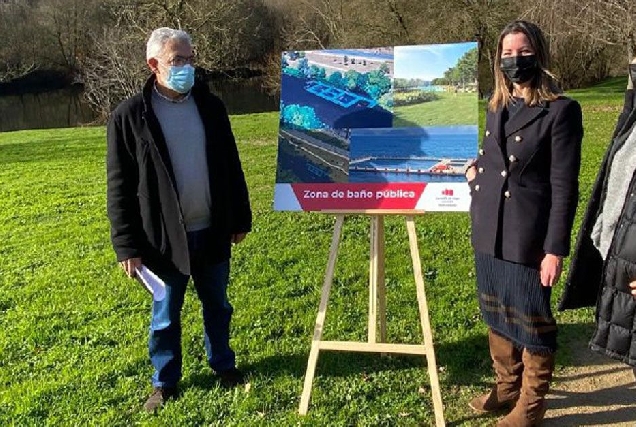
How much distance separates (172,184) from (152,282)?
605 mm

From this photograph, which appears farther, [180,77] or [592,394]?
[592,394]

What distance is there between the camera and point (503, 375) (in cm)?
347

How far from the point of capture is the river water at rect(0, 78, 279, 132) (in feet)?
92.3

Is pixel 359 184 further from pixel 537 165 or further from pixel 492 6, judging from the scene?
pixel 492 6

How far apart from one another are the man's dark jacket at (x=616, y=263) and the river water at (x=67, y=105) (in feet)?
82.8

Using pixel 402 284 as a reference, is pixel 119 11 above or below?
above

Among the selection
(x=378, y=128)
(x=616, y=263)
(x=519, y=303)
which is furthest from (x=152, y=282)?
(x=616, y=263)

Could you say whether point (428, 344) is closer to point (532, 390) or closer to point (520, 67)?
point (532, 390)

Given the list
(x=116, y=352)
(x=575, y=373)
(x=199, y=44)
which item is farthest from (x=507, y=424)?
(x=199, y=44)

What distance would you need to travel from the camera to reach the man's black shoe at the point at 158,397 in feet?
12.5

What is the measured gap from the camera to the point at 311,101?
3.81 m

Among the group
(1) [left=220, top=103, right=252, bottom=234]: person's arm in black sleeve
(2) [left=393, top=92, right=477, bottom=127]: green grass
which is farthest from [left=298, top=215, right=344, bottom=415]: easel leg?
(2) [left=393, top=92, right=477, bottom=127]: green grass

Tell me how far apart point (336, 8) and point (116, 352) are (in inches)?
1005

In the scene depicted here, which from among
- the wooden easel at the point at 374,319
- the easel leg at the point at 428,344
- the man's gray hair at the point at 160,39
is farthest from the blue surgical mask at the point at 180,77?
the easel leg at the point at 428,344
